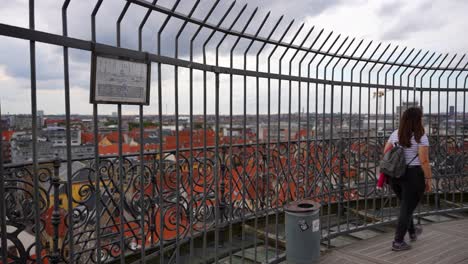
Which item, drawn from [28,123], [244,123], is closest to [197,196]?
[244,123]

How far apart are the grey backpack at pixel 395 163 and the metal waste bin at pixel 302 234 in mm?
1072

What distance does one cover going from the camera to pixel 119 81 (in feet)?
8.59

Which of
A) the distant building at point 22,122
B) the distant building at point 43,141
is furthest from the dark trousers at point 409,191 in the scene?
the distant building at point 22,122

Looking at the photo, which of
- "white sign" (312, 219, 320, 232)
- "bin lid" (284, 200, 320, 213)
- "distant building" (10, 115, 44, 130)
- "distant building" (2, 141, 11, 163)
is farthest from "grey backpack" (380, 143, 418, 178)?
"distant building" (2, 141, 11, 163)

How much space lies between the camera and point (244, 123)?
12.8 ft

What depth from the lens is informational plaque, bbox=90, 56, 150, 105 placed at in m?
2.48

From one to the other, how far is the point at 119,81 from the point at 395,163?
3531 mm

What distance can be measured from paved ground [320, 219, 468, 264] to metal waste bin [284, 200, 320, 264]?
47 cm

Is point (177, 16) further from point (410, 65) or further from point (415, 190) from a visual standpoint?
point (410, 65)

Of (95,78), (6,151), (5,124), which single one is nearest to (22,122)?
(5,124)

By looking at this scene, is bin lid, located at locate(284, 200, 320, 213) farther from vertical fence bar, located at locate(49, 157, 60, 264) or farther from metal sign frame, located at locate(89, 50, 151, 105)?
vertical fence bar, located at locate(49, 157, 60, 264)

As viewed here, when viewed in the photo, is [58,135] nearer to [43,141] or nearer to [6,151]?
[43,141]

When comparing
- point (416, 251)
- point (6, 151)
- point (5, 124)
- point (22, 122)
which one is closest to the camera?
point (5, 124)

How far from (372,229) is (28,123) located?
529 centimetres
